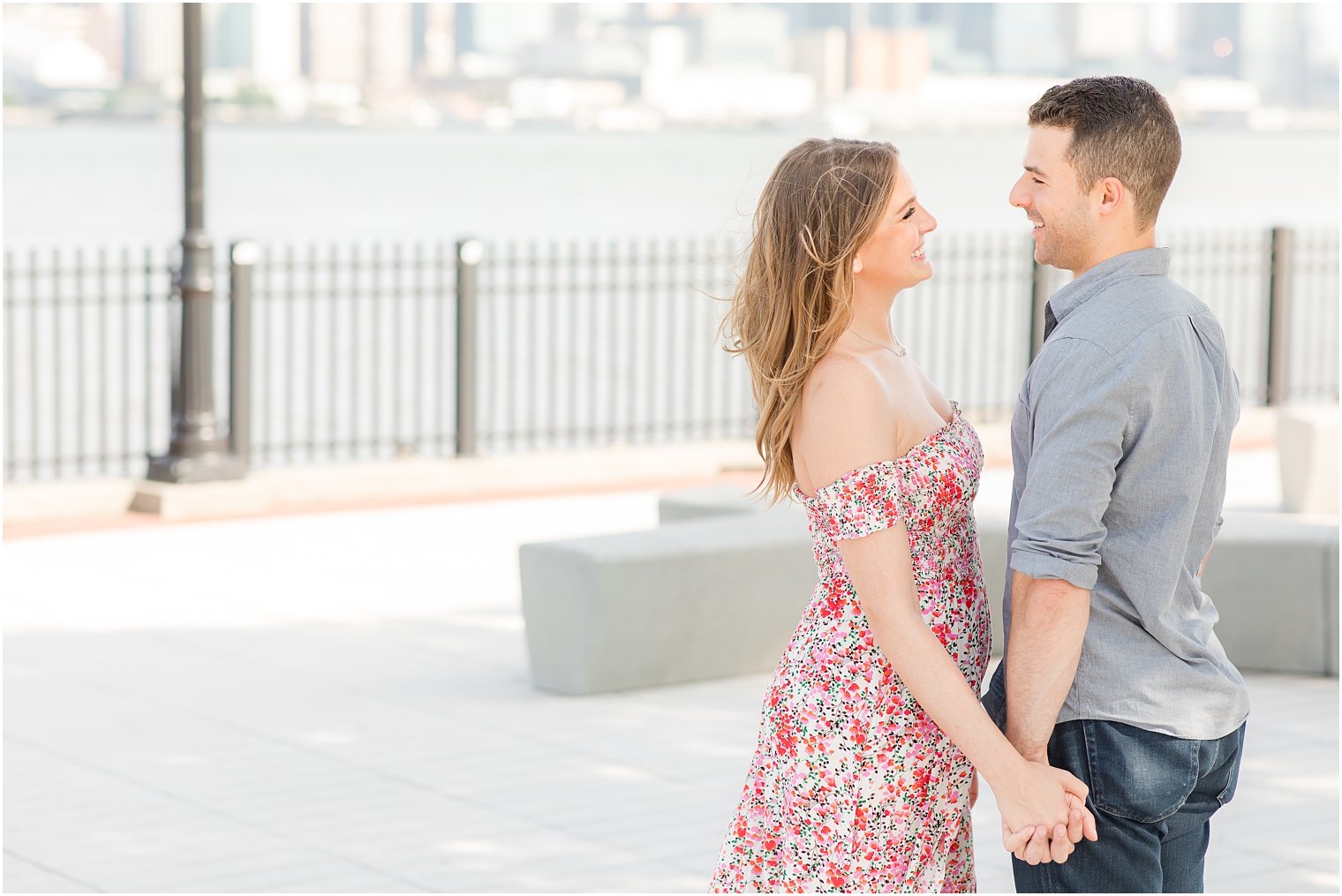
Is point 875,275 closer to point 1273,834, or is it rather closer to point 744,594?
point 1273,834

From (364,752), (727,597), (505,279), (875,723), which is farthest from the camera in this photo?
(505,279)

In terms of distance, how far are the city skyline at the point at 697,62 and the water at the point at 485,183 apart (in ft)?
5.90

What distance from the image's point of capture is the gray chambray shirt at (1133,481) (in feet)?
8.61

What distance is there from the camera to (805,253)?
289cm

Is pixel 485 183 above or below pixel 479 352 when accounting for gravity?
above

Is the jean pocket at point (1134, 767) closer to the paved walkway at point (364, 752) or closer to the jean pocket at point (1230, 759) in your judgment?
the jean pocket at point (1230, 759)

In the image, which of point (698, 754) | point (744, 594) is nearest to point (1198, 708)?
point (698, 754)

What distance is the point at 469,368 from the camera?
41.6ft

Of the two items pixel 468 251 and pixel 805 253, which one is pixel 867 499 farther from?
pixel 468 251

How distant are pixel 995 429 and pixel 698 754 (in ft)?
26.8

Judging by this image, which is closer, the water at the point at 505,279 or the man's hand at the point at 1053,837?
the man's hand at the point at 1053,837

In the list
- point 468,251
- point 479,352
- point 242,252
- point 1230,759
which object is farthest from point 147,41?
point 1230,759

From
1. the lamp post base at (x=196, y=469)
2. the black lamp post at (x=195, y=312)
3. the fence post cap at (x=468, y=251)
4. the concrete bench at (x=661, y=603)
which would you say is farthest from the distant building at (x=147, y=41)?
the concrete bench at (x=661, y=603)

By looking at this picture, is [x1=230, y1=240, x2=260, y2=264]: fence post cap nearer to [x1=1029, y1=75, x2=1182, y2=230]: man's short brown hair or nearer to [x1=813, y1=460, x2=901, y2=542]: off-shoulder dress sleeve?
[x1=813, y1=460, x2=901, y2=542]: off-shoulder dress sleeve
